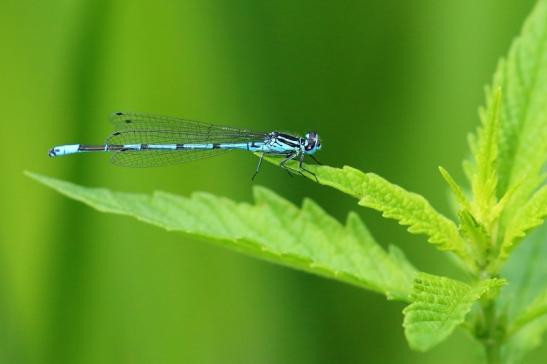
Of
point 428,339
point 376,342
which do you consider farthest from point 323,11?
point 428,339

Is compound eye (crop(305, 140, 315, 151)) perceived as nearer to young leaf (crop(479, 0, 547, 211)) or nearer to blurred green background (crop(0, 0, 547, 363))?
blurred green background (crop(0, 0, 547, 363))

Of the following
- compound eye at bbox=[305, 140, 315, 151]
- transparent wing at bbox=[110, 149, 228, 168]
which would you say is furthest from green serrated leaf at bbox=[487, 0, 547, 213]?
transparent wing at bbox=[110, 149, 228, 168]

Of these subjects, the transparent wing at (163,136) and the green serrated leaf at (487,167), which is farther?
the transparent wing at (163,136)

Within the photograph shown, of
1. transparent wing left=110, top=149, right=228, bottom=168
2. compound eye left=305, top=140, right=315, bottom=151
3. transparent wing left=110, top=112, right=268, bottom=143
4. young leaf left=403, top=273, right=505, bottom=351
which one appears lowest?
young leaf left=403, top=273, right=505, bottom=351

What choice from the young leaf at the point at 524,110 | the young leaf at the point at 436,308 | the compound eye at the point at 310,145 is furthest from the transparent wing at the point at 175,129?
the young leaf at the point at 436,308

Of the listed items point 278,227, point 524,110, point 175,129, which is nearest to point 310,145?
point 175,129

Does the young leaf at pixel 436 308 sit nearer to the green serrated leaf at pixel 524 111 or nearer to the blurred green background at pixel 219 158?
the green serrated leaf at pixel 524 111
